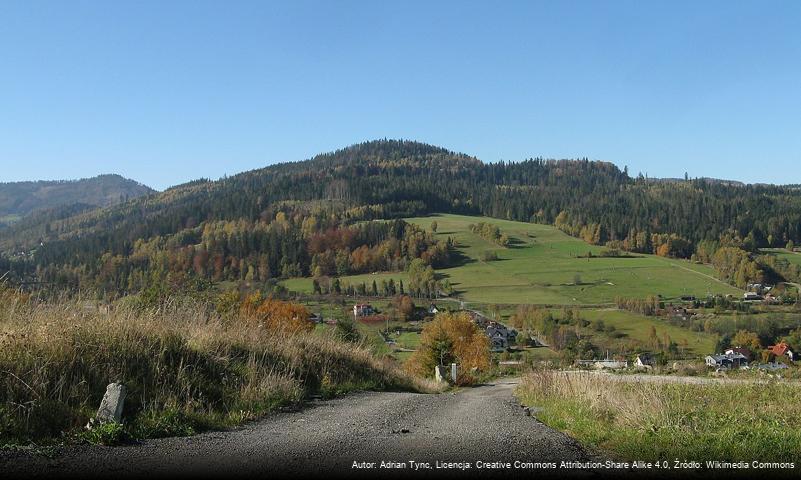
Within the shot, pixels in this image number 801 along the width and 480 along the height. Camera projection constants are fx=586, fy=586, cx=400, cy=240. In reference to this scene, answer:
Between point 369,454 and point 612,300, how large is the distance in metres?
95.0

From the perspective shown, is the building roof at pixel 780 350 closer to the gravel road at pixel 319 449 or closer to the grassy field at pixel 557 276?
the grassy field at pixel 557 276

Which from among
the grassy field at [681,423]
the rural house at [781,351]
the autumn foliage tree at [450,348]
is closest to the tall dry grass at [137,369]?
the grassy field at [681,423]

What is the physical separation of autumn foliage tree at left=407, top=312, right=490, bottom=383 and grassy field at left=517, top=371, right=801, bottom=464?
18.7 m

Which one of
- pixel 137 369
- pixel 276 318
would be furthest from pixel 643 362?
pixel 137 369

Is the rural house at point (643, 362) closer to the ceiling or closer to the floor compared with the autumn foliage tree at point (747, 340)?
closer to the ceiling

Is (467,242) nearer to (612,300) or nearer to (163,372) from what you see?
(612,300)

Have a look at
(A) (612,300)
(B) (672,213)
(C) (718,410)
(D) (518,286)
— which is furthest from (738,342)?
(B) (672,213)

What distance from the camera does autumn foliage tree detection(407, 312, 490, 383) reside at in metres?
35.4

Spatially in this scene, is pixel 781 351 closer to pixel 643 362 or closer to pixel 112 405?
pixel 643 362

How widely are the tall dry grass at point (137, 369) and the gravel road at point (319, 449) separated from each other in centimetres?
68

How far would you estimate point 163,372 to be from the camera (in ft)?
27.6

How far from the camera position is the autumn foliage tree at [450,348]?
35.4m

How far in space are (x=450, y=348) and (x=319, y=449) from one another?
31983 mm

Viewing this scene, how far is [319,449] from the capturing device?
6133 millimetres
